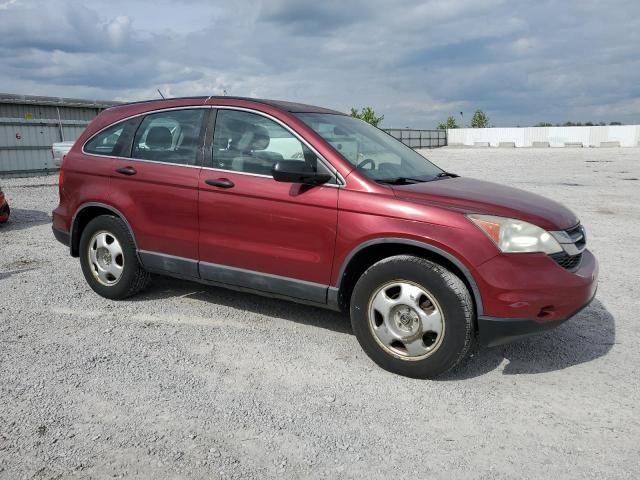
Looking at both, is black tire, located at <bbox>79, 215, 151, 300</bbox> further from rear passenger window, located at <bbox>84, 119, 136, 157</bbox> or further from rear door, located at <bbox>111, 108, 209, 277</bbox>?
rear passenger window, located at <bbox>84, 119, 136, 157</bbox>

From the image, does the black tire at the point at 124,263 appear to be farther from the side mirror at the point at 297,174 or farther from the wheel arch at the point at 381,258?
the wheel arch at the point at 381,258

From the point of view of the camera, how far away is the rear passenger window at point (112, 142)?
198 inches

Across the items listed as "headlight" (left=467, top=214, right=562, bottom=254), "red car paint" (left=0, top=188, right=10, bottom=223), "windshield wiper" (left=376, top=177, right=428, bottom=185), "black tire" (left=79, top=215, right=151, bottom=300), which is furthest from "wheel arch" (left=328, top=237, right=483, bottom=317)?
"red car paint" (left=0, top=188, right=10, bottom=223)

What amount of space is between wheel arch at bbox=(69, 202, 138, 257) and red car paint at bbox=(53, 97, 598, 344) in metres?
0.04

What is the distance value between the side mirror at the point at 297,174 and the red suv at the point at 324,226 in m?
0.01

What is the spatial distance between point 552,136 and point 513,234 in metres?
60.0

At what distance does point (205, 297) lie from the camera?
5.41 m

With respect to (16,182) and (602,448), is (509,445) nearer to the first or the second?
(602,448)

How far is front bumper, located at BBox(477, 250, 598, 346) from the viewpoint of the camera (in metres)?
3.40

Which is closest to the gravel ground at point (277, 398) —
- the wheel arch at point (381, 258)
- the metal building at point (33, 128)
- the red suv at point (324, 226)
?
the red suv at point (324, 226)

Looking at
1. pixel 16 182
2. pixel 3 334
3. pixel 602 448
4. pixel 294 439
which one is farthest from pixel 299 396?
pixel 16 182

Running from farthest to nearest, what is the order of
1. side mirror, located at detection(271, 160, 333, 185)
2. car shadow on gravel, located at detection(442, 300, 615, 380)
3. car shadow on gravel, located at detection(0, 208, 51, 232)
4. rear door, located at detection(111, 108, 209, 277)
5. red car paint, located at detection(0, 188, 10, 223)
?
car shadow on gravel, located at detection(0, 208, 51, 232) → red car paint, located at detection(0, 188, 10, 223) → rear door, located at detection(111, 108, 209, 277) → car shadow on gravel, located at detection(442, 300, 615, 380) → side mirror, located at detection(271, 160, 333, 185)

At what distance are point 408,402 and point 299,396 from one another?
67 centimetres

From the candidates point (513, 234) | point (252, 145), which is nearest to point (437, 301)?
point (513, 234)
